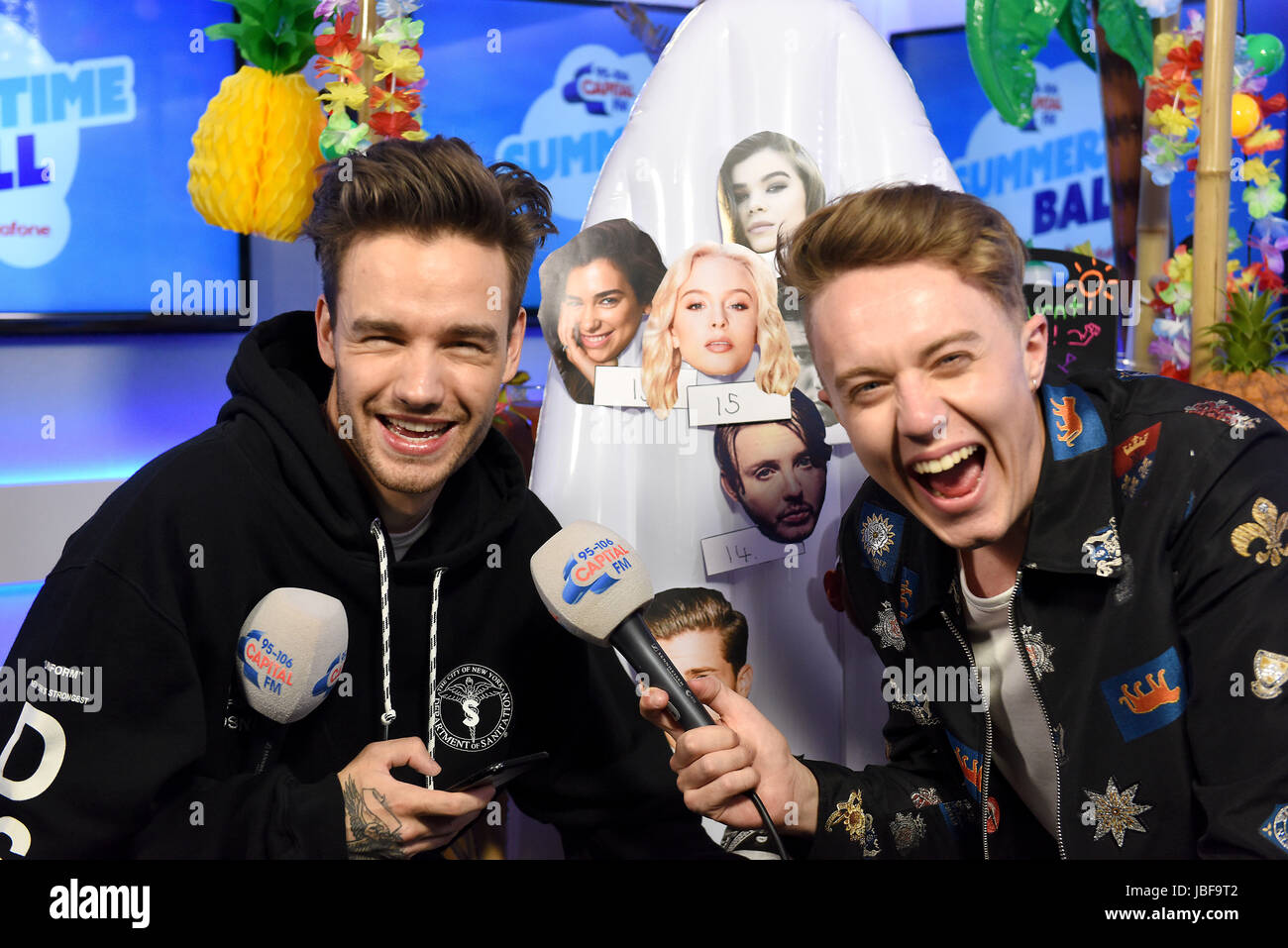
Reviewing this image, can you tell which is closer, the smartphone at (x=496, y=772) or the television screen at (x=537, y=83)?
the smartphone at (x=496, y=772)

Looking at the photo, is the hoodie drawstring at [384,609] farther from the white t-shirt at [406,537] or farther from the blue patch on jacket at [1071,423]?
the blue patch on jacket at [1071,423]

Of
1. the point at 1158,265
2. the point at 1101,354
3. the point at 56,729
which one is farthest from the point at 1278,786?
the point at 1158,265

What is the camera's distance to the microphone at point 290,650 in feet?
3.65

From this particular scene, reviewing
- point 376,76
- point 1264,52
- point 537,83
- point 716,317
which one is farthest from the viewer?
point 537,83

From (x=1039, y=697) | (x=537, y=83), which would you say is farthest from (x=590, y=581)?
(x=537, y=83)

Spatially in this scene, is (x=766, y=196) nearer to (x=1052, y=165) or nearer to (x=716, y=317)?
(x=716, y=317)

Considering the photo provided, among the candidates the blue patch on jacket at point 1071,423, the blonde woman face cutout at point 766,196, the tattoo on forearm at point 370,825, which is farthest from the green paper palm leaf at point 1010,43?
the tattoo on forearm at point 370,825

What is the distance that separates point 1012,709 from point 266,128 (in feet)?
4.55

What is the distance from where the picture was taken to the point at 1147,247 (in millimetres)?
2139

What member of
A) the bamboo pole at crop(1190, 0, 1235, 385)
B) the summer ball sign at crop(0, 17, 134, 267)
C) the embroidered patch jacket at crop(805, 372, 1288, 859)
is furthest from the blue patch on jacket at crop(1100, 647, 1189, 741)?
the summer ball sign at crop(0, 17, 134, 267)

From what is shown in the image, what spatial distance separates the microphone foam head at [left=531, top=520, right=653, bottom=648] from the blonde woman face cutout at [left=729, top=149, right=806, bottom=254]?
2.20 feet

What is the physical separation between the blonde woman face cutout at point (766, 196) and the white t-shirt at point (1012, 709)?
59 centimetres
